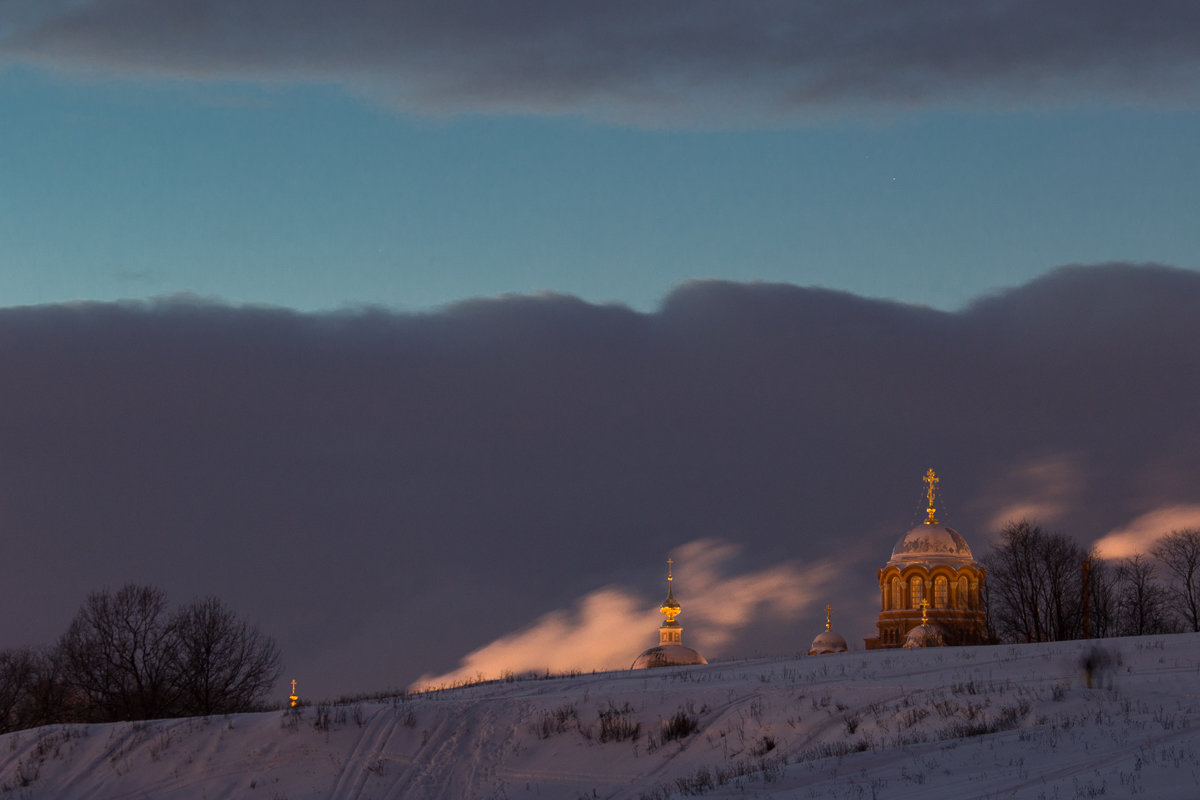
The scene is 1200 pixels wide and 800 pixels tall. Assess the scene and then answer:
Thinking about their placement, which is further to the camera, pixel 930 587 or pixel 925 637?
pixel 930 587

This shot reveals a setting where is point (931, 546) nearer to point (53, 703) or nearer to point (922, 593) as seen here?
point (922, 593)

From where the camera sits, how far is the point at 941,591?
9612 cm

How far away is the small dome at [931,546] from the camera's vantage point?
319ft

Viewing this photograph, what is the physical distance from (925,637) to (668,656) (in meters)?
20.0

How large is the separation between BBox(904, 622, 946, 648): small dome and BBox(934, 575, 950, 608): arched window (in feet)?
30.8

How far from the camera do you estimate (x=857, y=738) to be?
2578 cm

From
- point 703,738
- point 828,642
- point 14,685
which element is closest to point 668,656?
point 828,642

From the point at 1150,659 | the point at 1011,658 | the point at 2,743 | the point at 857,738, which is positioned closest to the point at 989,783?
the point at 857,738

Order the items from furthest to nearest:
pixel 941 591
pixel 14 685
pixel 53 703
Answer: pixel 941 591
pixel 14 685
pixel 53 703

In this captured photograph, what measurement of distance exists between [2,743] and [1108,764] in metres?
24.9

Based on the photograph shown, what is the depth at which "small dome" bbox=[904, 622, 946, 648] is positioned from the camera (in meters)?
83.7

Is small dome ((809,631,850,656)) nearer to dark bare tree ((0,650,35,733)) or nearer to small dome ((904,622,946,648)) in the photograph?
small dome ((904,622,946,648))

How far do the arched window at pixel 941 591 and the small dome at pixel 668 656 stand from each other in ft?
49.3

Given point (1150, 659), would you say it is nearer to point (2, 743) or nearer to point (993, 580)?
point (2, 743)
